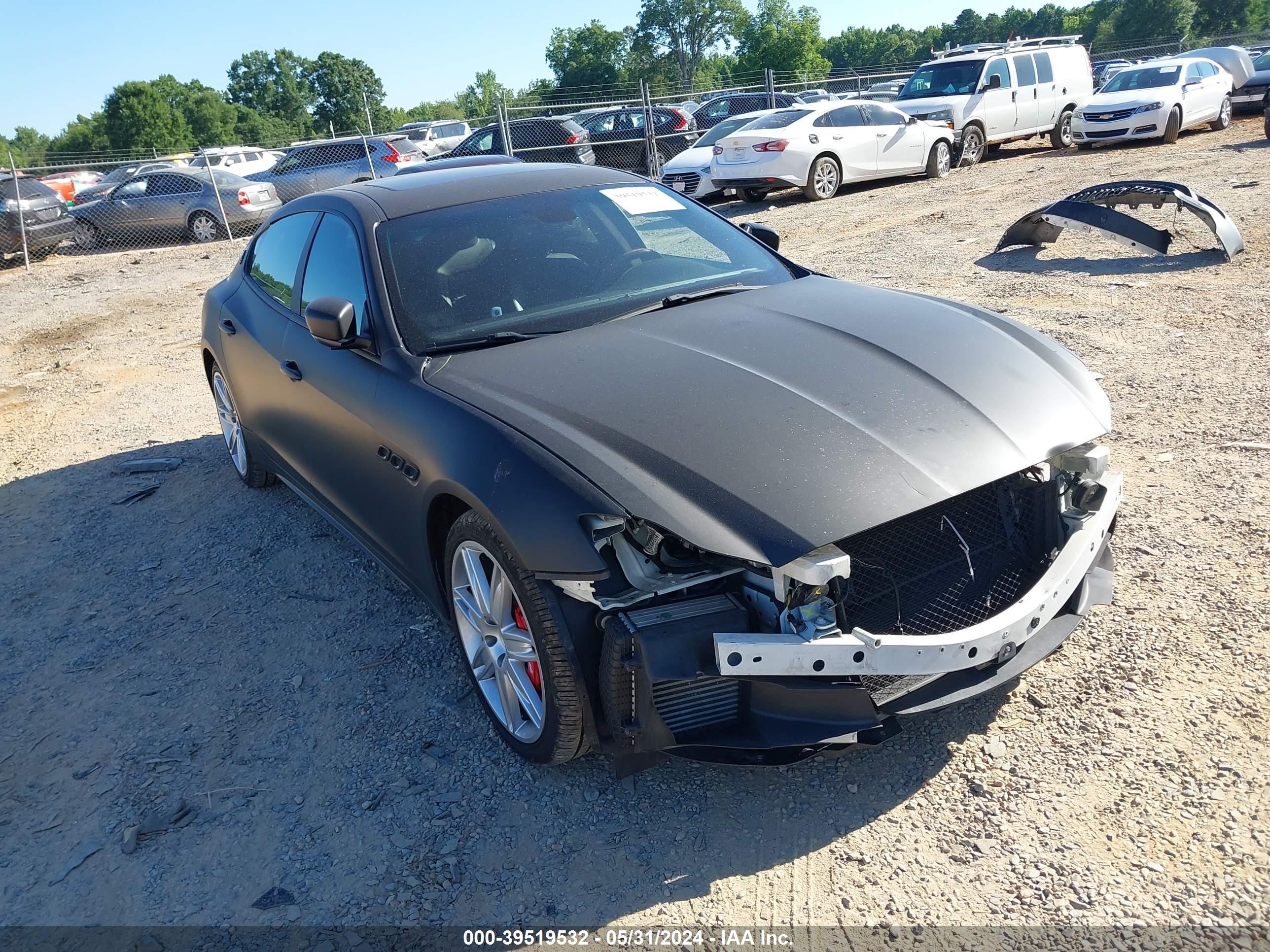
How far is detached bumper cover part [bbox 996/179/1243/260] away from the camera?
26.5ft

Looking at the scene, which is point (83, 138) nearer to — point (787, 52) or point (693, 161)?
point (787, 52)

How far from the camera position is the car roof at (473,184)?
403 centimetres

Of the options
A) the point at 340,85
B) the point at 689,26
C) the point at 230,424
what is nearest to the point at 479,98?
the point at 340,85

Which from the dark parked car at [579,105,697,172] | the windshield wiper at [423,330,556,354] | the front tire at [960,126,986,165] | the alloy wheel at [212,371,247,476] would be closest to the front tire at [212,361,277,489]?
the alloy wheel at [212,371,247,476]

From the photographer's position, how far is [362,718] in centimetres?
337

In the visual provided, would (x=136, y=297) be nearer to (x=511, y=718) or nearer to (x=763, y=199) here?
(x=763, y=199)

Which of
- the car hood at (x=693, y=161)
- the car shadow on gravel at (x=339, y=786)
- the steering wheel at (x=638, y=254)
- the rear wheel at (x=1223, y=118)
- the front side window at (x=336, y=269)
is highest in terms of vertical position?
the front side window at (x=336, y=269)

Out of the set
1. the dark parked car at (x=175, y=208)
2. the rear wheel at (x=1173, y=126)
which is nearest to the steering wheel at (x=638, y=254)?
the rear wheel at (x=1173, y=126)

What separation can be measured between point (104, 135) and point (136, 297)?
73.6 m

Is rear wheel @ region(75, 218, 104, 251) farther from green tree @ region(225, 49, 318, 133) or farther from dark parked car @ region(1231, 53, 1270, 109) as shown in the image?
green tree @ region(225, 49, 318, 133)

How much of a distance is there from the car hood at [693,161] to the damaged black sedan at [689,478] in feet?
39.0

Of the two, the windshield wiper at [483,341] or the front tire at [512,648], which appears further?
the windshield wiper at [483,341]

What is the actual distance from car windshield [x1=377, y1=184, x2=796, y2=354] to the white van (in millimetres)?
13939

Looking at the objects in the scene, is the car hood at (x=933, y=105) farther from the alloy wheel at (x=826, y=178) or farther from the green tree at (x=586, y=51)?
the green tree at (x=586, y=51)
